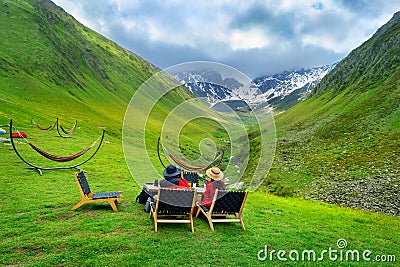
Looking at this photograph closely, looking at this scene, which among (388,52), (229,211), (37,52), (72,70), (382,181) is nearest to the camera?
(229,211)

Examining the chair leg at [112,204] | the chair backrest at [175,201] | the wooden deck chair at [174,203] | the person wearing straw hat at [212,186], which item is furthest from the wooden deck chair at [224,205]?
the chair leg at [112,204]

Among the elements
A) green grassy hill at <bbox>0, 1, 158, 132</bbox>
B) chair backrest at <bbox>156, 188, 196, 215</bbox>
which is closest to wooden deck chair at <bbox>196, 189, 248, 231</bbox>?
chair backrest at <bbox>156, 188, 196, 215</bbox>

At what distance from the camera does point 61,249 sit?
694 cm

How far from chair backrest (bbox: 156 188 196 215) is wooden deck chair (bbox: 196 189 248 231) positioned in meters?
0.92

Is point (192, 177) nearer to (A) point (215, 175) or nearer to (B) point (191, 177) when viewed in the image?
(B) point (191, 177)

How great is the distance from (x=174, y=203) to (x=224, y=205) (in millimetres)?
1913

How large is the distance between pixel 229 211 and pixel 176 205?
212cm

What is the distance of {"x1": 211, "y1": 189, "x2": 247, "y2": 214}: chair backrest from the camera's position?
30.2 ft

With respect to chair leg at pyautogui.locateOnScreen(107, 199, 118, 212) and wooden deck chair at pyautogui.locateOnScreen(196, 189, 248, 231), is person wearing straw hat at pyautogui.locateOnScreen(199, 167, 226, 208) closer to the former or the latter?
wooden deck chair at pyautogui.locateOnScreen(196, 189, 248, 231)

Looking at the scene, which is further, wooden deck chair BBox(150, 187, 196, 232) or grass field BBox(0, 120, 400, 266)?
wooden deck chair BBox(150, 187, 196, 232)

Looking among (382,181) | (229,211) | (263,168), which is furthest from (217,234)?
(263,168)

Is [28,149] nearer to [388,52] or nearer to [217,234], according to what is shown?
[217,234]

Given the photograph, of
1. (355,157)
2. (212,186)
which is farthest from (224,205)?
(355,157)

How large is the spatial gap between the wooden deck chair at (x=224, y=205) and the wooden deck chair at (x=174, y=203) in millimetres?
819
